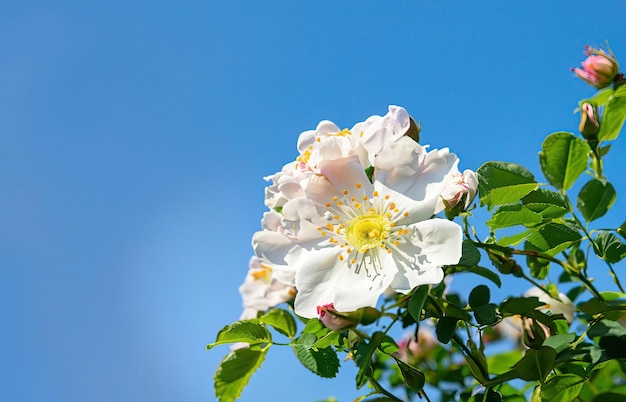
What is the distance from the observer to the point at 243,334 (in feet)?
4.10

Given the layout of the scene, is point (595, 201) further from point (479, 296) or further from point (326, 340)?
point (326, 340)

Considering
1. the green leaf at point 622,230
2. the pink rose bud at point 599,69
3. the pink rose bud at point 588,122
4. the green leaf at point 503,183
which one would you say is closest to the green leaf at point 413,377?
the green leaf at point 503,183

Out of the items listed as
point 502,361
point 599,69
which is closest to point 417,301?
point 502,361

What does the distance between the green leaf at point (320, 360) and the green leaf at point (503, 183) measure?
0.38 metres

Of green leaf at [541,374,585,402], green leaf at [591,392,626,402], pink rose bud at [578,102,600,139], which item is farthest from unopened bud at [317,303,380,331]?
pink rose bud at [578,102,600,139]

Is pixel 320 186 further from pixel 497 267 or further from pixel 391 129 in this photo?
pixel 497 267

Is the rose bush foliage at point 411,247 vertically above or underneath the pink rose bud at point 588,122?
underneath

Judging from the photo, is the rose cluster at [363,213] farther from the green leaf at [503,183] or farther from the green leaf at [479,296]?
the green leaf at [479,296]

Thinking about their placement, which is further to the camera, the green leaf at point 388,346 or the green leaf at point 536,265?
the green leaf at point 536,265

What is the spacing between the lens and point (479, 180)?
48.8 inches

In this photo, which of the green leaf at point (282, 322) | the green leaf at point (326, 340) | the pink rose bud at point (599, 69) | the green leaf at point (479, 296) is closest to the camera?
the green leaf at point (326, 340)

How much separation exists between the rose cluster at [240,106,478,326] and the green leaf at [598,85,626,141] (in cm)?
43

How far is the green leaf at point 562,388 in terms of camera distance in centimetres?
118

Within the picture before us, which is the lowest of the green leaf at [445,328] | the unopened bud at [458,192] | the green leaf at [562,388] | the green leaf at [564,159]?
the green leaf at [562,388]
